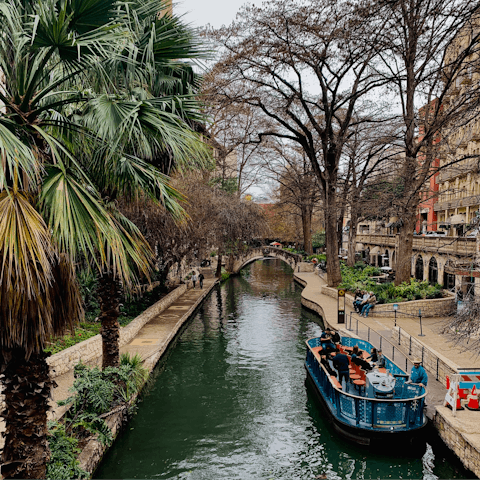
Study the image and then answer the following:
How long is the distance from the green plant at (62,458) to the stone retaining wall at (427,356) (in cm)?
829

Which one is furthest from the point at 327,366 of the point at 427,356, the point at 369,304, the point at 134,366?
the point at 369,304

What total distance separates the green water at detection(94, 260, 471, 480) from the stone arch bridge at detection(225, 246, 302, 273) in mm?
27407

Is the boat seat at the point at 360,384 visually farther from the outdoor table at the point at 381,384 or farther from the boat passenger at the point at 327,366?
the boat passenger at the point at 327,366

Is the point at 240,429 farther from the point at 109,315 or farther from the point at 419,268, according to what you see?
the point at 419,268

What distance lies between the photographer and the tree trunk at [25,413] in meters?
5.85

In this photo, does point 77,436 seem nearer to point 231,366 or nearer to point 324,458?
point 324,458

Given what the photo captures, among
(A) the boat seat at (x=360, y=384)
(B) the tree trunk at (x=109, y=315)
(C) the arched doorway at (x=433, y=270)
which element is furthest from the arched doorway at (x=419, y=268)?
(B) the tree trunk at (x=109, y=315)

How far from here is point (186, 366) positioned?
16984mm

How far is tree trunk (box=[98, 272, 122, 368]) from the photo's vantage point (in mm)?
10625

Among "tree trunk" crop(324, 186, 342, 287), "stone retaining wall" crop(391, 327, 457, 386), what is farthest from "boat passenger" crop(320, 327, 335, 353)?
"tree trunk" crop(324, 186, 342, 287)

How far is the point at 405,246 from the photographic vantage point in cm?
2384

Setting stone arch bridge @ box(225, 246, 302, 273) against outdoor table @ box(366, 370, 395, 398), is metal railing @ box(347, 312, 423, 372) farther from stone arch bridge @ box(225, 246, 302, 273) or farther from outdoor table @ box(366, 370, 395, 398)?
stone arch bridge @ box(225, 246, 302, 273)

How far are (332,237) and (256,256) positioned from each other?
32553 mm

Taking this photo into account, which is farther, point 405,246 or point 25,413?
point 405,246
